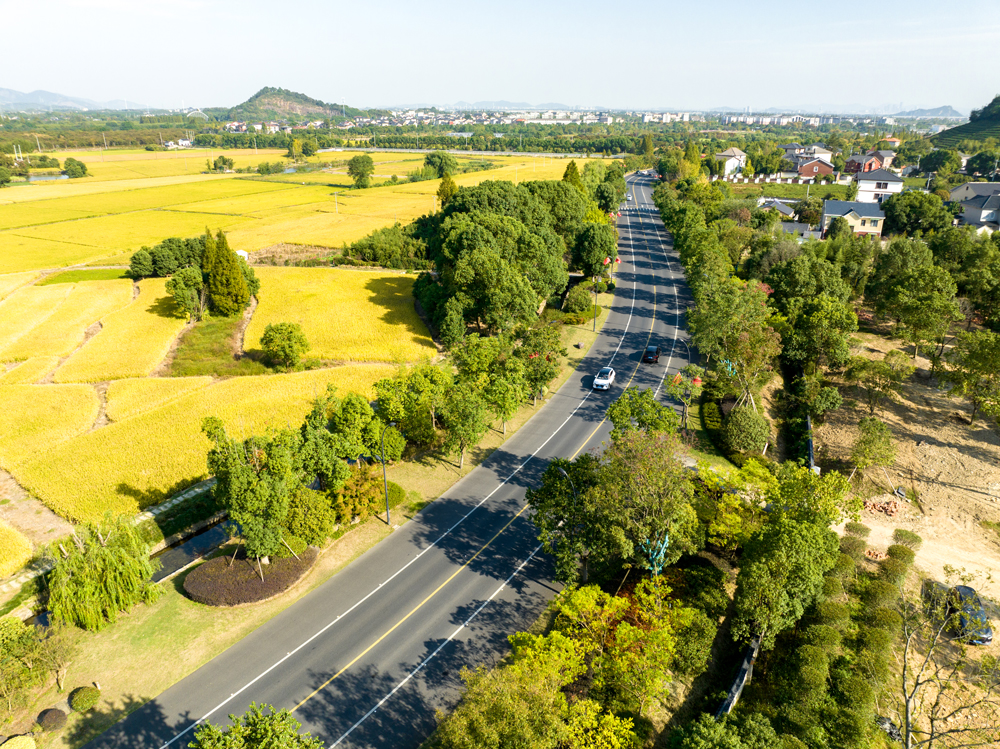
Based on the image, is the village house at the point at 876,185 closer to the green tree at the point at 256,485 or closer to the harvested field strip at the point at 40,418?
the green tree at the point at 256,485

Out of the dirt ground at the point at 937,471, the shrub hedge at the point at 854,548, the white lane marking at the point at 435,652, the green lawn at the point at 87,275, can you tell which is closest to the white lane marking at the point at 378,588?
the white lane marking at the point at 435,652

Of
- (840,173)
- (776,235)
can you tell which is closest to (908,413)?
(776,235)

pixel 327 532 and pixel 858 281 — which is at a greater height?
pixel 858 281

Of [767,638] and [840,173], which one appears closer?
[767,638]

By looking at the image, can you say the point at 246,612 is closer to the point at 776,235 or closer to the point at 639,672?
the point at 639,672

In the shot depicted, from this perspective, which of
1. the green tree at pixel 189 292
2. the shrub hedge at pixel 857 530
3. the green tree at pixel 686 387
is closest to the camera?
the shrub hedge at pixel 857 530

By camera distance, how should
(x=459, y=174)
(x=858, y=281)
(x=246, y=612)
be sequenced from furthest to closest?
(x=459, y=174)
(x=858, y=281)
(x=246, y=612)

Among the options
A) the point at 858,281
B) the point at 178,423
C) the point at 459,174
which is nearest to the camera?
the point at 178,423
